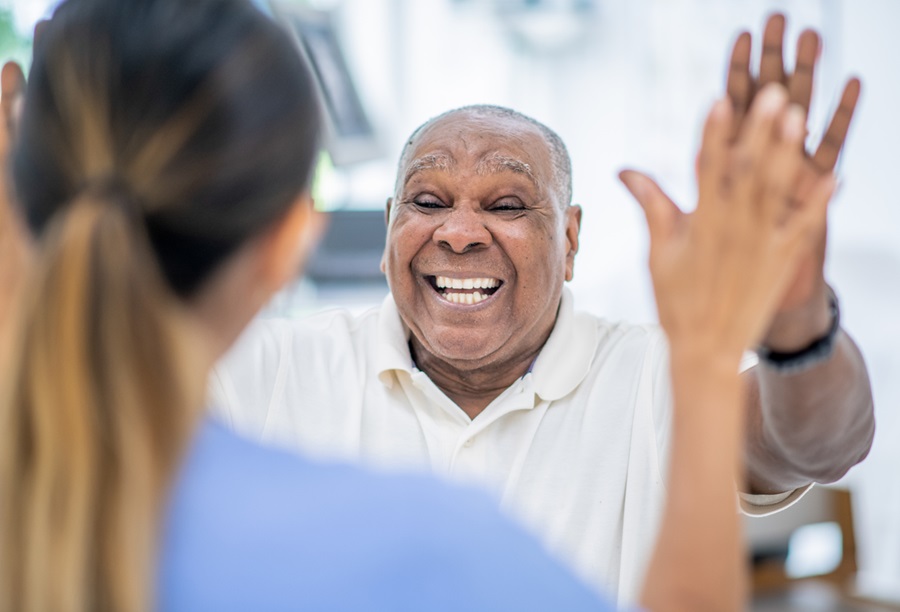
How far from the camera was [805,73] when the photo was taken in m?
1.01

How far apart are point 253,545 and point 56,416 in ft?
0.52

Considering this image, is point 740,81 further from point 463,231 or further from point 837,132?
point 463,231

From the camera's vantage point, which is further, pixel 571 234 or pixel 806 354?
pixel 571 234

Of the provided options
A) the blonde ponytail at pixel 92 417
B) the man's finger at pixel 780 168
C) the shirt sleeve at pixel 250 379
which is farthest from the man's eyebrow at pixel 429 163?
the blonde ponytail at pixel 92 417

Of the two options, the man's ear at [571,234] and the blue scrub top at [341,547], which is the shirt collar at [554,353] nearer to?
the man's ear at [571,234]

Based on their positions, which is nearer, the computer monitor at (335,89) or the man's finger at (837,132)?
the man's finger at (837,132)

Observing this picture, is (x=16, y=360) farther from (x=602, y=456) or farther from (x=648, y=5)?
(x=648, y=5)

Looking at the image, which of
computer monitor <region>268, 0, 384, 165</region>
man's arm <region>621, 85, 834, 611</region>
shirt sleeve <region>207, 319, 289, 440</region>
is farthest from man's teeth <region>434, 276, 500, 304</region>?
computer monitor <region>268, 0, 384, 165</region>

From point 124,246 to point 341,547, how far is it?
0.83 ft

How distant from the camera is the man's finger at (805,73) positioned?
101cm

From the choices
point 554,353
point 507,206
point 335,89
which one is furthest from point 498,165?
point 335,89

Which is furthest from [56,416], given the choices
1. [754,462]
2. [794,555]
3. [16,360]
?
[794,555]

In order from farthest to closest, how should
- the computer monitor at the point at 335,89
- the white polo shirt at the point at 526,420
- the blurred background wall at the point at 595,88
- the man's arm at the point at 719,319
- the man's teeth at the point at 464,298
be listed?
the blurred background wall at the point at 595,88 → the computer monitor at the point at 335,89 → the man's teeth at the point at 464,298 → the white polo shirt at the point at 526,420 → the man's arm at the point at 719,319

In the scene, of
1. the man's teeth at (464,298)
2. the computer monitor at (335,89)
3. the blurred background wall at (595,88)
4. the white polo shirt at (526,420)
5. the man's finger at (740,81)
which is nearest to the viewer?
the man's finger at (740,81)
